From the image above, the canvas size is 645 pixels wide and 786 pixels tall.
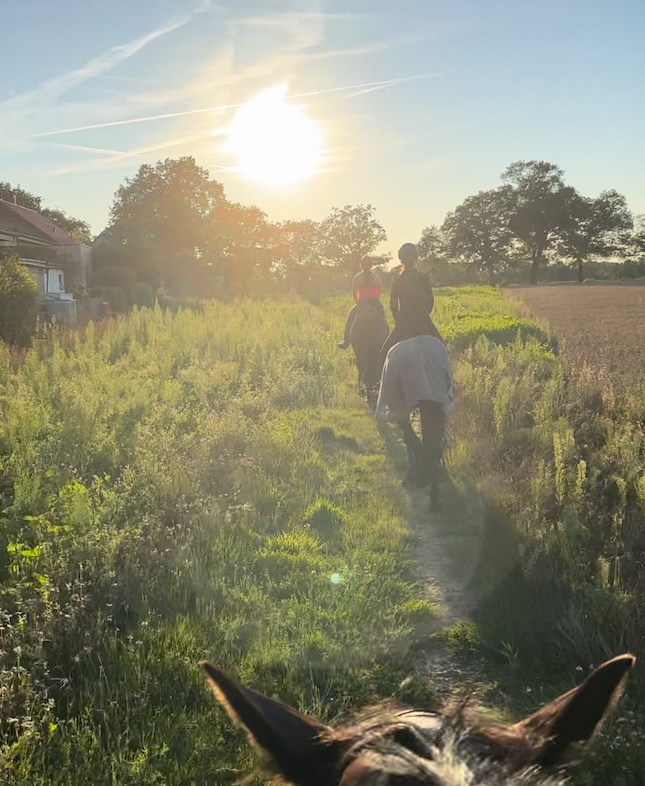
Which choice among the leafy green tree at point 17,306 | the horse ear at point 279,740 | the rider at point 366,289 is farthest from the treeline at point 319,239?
the horse ear at point 279,740

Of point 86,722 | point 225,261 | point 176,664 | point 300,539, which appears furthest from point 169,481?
point 225,261

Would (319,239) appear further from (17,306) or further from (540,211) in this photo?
(17,306)

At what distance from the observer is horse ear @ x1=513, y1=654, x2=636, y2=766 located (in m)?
1.28

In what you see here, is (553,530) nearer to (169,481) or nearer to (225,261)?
(169,481)

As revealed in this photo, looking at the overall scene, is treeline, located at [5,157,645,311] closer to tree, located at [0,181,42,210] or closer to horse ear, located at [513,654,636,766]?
tree, located at [0,181,42,210]

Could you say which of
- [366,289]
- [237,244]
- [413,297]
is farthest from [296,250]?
[413,297]

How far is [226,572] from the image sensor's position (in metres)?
4.79

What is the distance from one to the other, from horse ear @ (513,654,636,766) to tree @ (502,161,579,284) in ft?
273

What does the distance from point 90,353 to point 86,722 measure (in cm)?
883

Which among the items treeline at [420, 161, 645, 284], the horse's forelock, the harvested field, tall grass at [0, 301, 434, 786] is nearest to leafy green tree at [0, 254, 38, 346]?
tall grass at [0, 301, 434, 786]

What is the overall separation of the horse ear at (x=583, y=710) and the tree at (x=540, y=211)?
8331cm

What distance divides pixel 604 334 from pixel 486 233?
72.2m

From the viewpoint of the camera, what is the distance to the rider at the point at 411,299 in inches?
285

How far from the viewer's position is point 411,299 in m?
7.28
